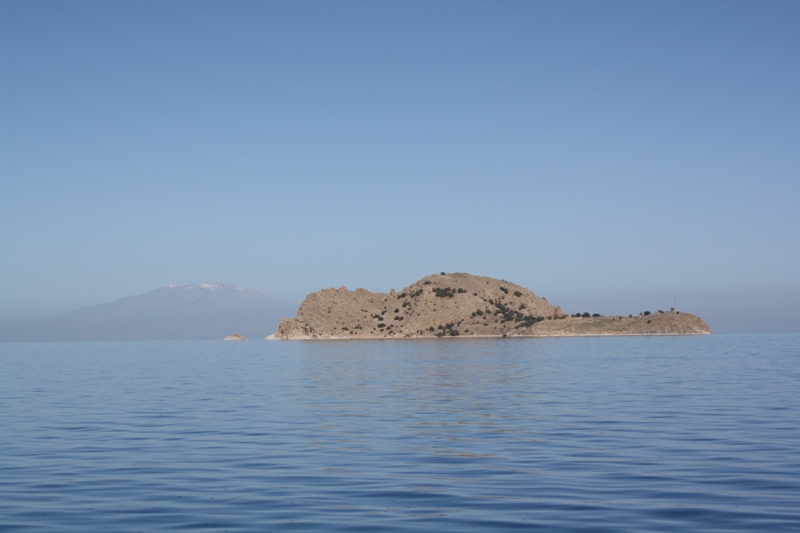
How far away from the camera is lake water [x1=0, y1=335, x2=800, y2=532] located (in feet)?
52.7

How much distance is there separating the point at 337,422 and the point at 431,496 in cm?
1480

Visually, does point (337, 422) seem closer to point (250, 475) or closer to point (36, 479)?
point (250, 475)

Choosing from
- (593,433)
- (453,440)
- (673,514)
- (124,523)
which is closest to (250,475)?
(124,523)

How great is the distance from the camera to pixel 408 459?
22.9 meters

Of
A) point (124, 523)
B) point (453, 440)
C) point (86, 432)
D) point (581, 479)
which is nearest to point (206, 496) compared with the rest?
point (124, 523)

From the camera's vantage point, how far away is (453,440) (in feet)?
88.1

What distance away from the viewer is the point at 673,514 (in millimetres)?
15914

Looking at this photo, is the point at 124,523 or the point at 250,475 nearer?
the point at 124,523

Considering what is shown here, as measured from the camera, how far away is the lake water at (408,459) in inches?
632

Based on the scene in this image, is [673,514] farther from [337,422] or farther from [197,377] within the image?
[197,377]

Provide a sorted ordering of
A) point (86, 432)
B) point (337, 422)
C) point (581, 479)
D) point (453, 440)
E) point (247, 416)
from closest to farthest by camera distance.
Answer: point (581, 479) < point (453, 440) < point (86, 432) < point (337, 422) < point (247, 416)

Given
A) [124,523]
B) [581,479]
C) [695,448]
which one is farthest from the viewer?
[695,448]

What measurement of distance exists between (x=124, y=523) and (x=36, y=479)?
625cm

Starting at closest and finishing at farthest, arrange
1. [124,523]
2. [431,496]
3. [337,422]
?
[124,523], [431,496], [337,422]
